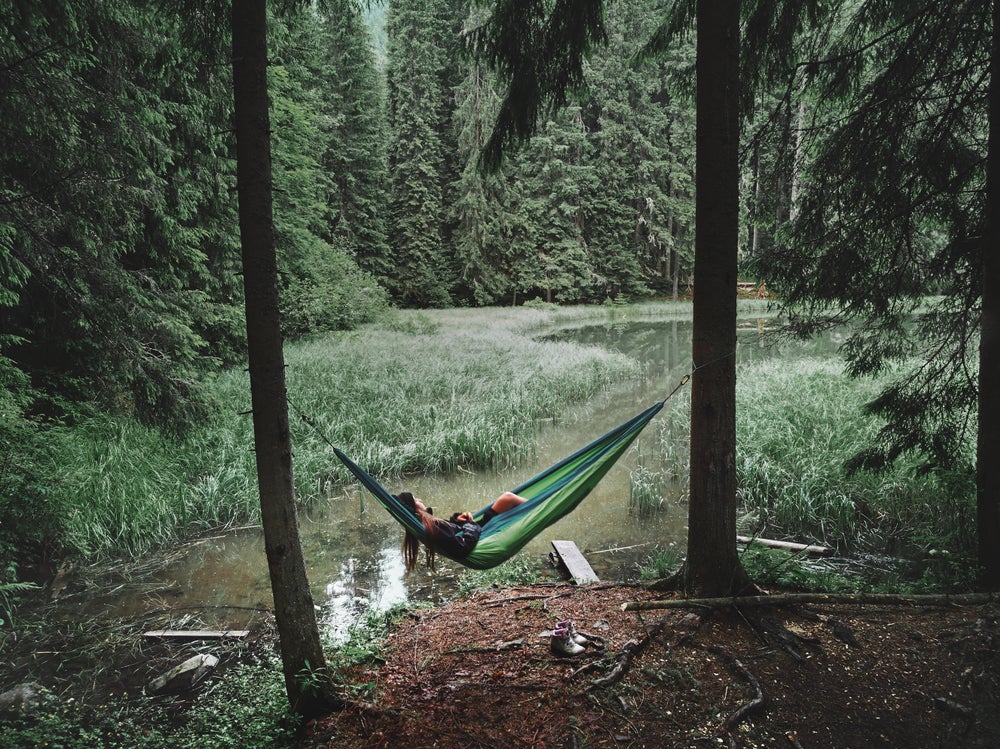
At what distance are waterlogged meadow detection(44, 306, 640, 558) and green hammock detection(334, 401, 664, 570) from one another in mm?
1157

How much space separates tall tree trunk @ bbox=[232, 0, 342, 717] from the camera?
2.07m

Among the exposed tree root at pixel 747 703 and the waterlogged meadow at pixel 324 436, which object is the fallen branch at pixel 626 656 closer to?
the exposed tree root at pixel 747 703

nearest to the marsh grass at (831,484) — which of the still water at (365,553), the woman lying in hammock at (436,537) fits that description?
the still water at (365,553)

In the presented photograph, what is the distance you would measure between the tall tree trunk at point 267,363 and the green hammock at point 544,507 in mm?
628

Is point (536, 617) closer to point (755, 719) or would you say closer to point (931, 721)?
point (755, 719)

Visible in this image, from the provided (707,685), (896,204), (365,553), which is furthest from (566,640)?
(896,204)

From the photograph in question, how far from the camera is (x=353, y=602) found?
3.64m

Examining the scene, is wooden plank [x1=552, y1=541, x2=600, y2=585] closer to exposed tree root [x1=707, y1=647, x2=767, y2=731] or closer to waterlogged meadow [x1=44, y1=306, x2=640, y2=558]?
exposed tree root [x1=707, y1=647, x2=767, y2=731]

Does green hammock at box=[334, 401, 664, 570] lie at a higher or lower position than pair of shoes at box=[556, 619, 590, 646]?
higher

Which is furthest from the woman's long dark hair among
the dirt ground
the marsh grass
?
the marsh grass

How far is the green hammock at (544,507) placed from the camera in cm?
285

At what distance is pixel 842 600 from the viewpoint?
8.46ft

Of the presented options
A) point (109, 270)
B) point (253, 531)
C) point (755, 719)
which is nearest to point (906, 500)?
point (755, 719)

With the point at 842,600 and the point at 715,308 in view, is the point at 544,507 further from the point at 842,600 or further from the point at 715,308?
the point at 842,600
